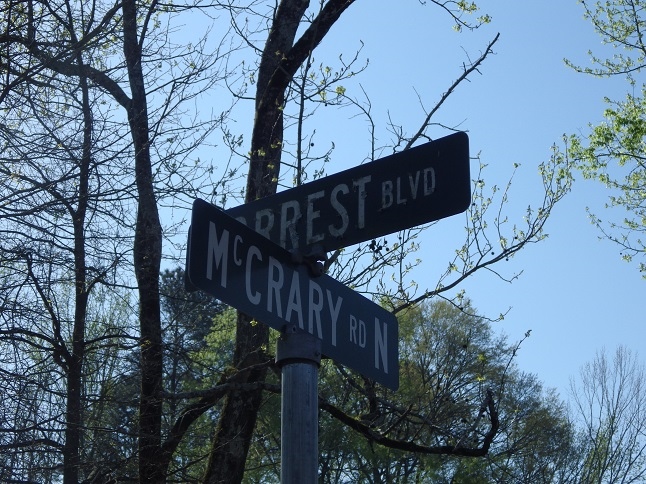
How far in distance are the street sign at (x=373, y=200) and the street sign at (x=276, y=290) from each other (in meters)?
0.16

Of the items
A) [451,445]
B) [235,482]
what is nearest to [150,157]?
[235,482]

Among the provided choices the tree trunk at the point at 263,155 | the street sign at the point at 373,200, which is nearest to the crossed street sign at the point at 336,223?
the street sign at the point at 373,200

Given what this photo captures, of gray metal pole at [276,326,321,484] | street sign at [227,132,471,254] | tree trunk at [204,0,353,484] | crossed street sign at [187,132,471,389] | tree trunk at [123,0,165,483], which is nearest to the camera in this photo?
gray metal pole at [276,326,321,484]

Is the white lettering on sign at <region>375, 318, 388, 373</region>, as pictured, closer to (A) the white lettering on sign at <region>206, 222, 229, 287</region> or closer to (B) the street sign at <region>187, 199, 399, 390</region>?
(B) the street sign at <region>187, 199, 399, 390</region>

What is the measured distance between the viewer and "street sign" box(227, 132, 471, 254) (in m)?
3.99

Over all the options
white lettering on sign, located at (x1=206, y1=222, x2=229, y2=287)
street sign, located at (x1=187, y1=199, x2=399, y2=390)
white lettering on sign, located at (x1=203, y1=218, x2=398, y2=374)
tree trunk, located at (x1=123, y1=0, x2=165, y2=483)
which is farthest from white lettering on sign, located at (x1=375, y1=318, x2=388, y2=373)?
tree trunk, located at (x1=123, y1=0, x2=165, y2=483)

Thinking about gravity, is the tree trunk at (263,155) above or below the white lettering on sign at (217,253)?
above

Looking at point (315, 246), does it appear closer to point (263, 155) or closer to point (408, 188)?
point (408, 188)

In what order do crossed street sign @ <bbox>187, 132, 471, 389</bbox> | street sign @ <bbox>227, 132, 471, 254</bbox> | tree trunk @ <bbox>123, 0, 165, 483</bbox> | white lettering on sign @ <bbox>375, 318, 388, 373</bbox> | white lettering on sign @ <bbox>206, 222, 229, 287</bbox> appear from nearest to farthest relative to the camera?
white lettering on sign @ <bbox>206, 222, 229, 287</bbox>
crossed street sign @ <bbox>187, 132, 471, 389</bbox>
street sign @ <bbox>227, 132, 471, 254</bbox>
white lettering on sign @ <bbox>375, 318, 388, 373</bbox>
tree trunk @ <bbox>123, 0, 165, 483</bbox>

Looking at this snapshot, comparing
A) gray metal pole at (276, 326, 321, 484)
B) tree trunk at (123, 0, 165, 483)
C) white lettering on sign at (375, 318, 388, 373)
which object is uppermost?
tree trunk at (123, 0, 165, 483)

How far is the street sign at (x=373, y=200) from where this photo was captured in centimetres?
399

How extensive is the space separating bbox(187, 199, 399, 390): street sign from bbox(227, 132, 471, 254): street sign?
0.16 metres

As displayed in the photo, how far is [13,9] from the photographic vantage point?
716cm

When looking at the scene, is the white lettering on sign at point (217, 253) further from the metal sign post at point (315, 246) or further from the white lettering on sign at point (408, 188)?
the white lettering on sign at point (408, 188)
